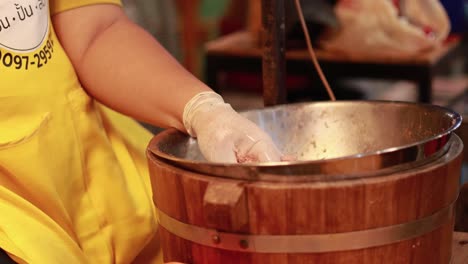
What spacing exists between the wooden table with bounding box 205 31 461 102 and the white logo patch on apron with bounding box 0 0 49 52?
195 cm

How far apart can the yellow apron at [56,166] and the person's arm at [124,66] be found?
3cm

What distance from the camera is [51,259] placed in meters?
1.04

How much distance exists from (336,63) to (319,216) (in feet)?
7.29

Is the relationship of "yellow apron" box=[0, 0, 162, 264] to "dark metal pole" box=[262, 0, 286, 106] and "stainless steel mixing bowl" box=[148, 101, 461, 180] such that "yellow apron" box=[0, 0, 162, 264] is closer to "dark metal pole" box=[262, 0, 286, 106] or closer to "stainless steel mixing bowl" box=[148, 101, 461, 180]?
"stainless steel mixing bowl" box=[148, 101, 461, 180]

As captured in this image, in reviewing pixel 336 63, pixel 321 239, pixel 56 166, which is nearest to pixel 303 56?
pixel 336 63

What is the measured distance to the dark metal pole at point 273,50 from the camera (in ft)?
4.05

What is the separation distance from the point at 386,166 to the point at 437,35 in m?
2.25

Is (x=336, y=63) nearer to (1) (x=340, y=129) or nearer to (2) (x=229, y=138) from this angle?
(1) (x=340, y=129)

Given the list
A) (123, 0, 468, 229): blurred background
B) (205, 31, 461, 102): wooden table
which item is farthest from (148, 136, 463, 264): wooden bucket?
(205, 31, 461, 102): wooden table

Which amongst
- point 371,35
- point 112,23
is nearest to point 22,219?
point 112,23

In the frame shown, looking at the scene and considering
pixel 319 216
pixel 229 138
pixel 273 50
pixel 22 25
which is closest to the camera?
pixel 319 216

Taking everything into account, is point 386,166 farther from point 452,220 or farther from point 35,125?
point 35,125

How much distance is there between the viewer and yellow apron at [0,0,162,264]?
108cm

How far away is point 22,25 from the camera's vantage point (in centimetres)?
113
